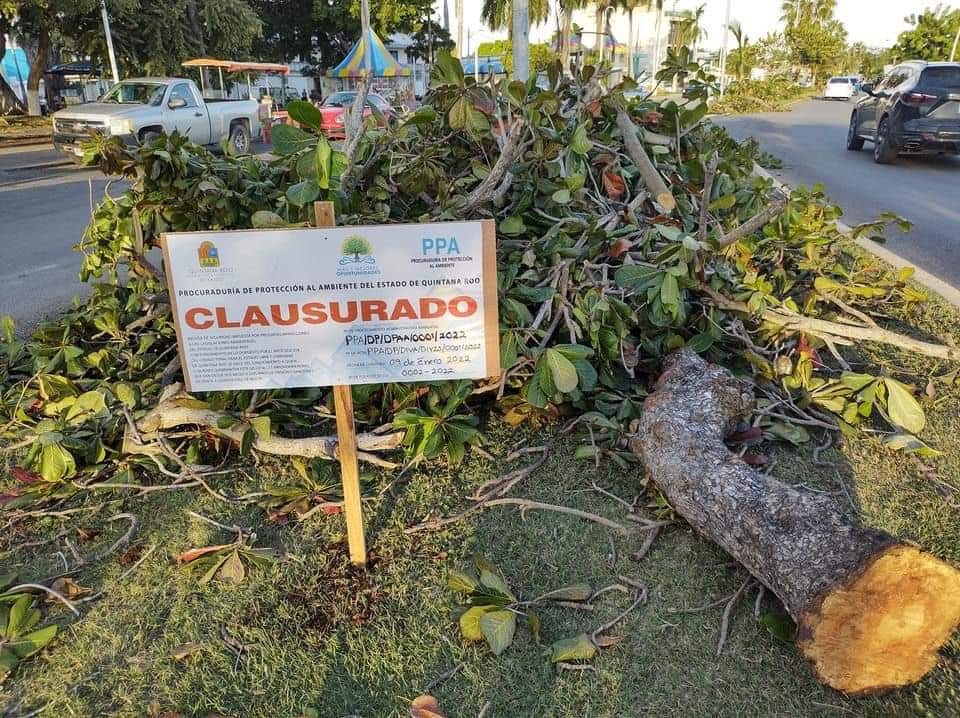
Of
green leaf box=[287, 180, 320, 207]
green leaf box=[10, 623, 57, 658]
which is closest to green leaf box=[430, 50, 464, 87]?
green leaf box=[287, 180, 320, 207]

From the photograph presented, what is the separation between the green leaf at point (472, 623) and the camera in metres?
2.36

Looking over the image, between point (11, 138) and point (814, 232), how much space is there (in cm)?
2072

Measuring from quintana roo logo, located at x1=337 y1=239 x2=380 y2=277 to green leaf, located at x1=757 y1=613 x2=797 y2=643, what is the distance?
1677 mm

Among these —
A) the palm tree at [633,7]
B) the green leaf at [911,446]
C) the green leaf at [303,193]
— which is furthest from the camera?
the palm tree at [633,7]

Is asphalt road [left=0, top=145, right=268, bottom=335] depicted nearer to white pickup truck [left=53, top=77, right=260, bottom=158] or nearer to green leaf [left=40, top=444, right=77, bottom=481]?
white pickup truck [left=53, top=77, right=260, bottom=158]

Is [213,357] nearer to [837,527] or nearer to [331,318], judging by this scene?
[331,318]

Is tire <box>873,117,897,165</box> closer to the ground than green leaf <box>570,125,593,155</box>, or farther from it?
closer to the ground

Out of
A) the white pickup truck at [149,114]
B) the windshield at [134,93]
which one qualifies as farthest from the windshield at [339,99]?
the windshield at [134,93]

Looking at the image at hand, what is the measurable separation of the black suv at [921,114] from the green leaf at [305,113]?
12.0 metres

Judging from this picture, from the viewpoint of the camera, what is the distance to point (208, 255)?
2.36 meters

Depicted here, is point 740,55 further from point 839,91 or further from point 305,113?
point 305,113

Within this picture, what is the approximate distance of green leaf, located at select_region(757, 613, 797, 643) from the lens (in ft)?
7.54

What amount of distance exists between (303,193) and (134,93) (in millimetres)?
14722

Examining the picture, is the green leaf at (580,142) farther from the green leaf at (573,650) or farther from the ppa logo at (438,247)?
the green leaf at (573,650)
